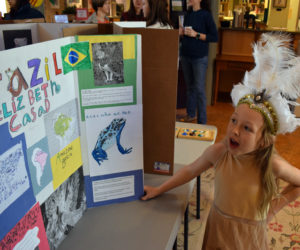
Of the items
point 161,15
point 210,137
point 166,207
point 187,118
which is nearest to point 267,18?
point 187,118

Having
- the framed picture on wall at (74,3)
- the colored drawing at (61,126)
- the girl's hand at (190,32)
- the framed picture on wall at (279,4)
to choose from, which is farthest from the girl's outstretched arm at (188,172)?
the framed picture on wall at (74,3)

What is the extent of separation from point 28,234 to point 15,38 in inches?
28.4

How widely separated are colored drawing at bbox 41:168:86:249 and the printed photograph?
53 cm

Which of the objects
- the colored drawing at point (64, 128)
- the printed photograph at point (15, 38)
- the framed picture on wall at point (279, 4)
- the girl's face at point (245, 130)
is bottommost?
the girl's face at point (245, 130)

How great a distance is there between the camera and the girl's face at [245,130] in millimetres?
979

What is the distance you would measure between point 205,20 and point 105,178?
2.62m

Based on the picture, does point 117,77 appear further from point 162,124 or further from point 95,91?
point 162,124

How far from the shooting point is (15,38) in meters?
1.12

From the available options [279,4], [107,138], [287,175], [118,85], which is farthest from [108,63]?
Answer: [279,4]

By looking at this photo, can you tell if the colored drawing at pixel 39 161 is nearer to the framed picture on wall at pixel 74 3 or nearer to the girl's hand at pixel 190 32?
the girl's hand at pixel 190 32

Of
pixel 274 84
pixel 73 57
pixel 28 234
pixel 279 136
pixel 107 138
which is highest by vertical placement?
pixel 73 57

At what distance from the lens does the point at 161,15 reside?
2564mm

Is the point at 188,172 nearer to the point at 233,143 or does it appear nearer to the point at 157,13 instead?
the point at 233,143

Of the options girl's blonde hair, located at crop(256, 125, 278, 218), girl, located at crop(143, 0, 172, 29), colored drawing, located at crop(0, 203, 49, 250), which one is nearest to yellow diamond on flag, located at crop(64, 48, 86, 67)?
colored drawing, located at crop(0, 203, 49, 250)
